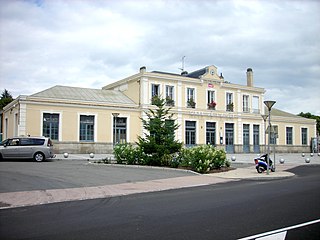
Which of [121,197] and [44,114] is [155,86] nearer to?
[44,114]

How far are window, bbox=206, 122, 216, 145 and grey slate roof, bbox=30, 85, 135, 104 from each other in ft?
33.3

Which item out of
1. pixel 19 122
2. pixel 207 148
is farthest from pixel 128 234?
pixel 19 122

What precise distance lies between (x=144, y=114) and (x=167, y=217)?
2973 cm

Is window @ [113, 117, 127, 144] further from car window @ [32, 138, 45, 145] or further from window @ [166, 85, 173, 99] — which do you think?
car window @ [32, 138, 45, 145]

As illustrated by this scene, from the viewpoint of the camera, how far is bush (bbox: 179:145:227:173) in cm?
1777

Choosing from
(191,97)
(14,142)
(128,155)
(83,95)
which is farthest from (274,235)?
(191,97)

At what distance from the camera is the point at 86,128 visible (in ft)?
110

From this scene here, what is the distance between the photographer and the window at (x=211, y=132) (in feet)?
136

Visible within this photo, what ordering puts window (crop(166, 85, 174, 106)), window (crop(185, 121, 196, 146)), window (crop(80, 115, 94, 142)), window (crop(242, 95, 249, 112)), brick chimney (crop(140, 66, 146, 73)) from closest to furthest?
window (crop(80, 115, 94, 142)) → brick chimney (crop(140, 66, 146, 73)) → window (crop(166, 85, 174, 106)) → window (crop(185, 121, 196, 146)) → window (crop(242, 95, 249, 112))

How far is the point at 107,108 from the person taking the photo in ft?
114

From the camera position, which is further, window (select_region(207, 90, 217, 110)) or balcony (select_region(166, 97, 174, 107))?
window (select_region(207, 90, 217, 110))

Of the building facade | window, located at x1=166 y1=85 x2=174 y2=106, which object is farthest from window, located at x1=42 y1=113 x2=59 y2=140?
window, located at x1=166 y1=85 x2=174 y2=106

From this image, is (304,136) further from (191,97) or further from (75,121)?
(75,121)

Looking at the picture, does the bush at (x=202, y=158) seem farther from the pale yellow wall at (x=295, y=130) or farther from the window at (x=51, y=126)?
the pale yellow wall at (x=295, y=130)
